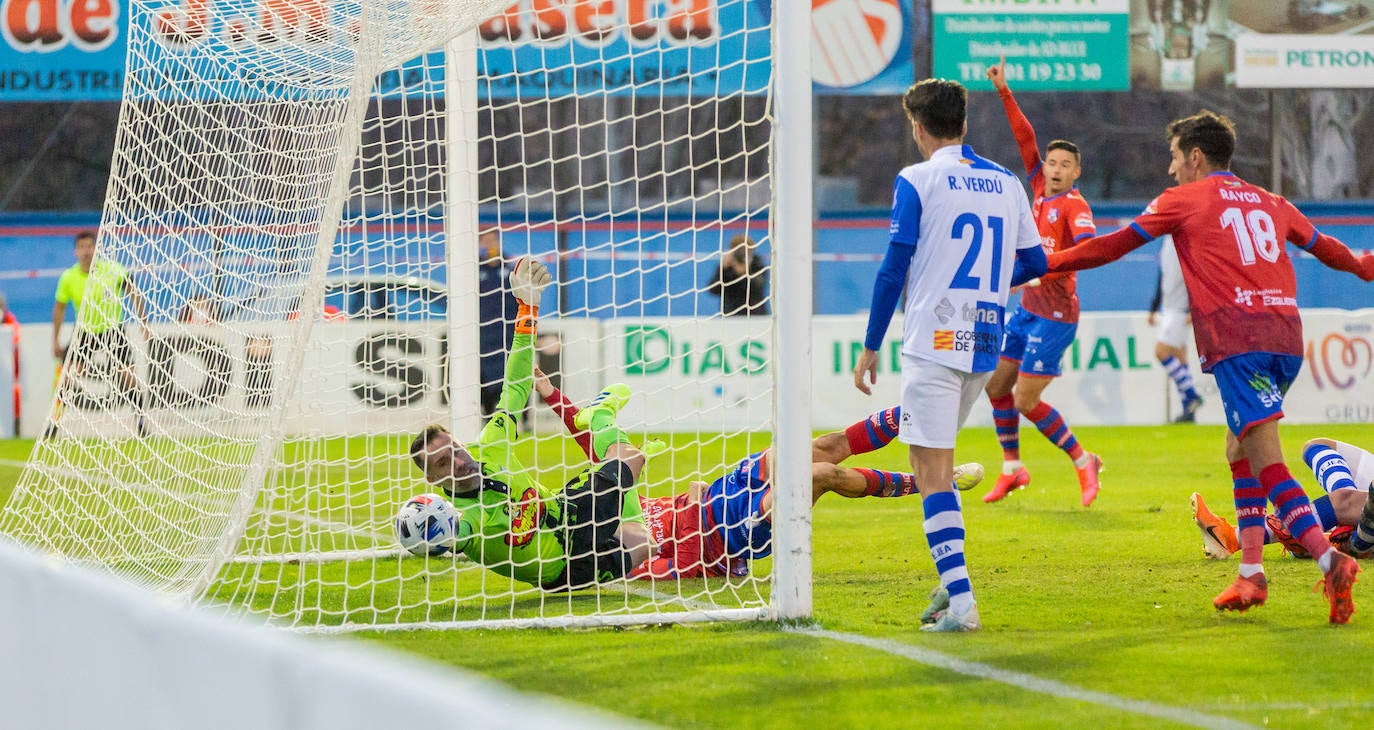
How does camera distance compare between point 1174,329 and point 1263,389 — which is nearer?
point 1263,389

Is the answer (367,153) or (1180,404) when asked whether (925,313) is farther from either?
(1180,404)

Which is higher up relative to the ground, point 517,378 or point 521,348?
point 521,348

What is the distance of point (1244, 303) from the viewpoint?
5574 mm

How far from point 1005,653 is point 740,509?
62.1 inches

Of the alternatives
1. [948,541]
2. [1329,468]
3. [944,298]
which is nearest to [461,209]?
[944,298]

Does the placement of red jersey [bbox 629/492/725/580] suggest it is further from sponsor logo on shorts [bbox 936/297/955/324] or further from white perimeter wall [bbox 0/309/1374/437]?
white perimeter wall [bbox 0/309/1374/437]

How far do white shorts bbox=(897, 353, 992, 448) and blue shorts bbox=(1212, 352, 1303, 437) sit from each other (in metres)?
Result: 0.96

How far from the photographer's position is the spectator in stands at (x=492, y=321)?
736 cm

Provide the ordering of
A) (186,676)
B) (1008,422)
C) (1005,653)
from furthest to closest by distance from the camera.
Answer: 1. (1008,422)
2. (1005,653)
3. (186,676)

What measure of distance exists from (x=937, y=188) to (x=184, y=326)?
3.72 meters

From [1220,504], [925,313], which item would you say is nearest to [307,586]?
[925,313]

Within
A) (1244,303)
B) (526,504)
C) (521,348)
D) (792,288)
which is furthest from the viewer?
(521,348)

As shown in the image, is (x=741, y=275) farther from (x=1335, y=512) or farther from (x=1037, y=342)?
(x=1037, y=342)

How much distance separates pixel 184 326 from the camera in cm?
741
